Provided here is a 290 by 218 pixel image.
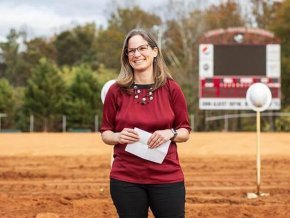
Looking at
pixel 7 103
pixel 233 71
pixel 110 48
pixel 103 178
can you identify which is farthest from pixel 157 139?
pixel 110 48

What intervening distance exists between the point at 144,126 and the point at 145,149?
143 millimetres

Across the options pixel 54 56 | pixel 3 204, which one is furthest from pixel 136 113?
pixel 54 56

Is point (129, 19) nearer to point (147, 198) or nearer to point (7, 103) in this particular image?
point (7, 103)

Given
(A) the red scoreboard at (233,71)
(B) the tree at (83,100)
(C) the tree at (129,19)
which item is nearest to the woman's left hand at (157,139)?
(A) the red scoreboard at (233,71)

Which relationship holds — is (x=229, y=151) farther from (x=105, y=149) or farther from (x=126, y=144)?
(x=126, y=144)

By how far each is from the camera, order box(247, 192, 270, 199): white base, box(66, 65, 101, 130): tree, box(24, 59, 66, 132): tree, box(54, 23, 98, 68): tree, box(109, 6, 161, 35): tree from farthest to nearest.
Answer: box(54, 23, 98, 68): tree, box(109, 6, 161, 35): tree, box(24, 59, 66, 132): tree, box(66, 65, 101, 130): tree, box(247, 192, 270, 199): white base

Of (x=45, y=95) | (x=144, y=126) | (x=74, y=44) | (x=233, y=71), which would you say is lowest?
(x=45, y=95)

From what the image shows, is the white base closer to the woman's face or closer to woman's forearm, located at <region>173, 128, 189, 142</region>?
woman's forearm, located at <region>173, 128, 189, 142</region>

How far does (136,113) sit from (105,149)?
2056 cm

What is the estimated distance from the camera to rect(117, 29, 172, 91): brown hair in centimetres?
416

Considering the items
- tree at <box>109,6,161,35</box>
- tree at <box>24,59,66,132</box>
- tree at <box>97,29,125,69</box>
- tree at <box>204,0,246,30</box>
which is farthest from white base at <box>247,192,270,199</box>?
tree at <box>109,6,161,35</box>

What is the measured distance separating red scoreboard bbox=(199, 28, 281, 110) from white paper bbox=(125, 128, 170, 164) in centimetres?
2519

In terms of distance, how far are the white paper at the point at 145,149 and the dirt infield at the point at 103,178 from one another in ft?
16.2

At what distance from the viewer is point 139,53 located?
4141 millimetres
